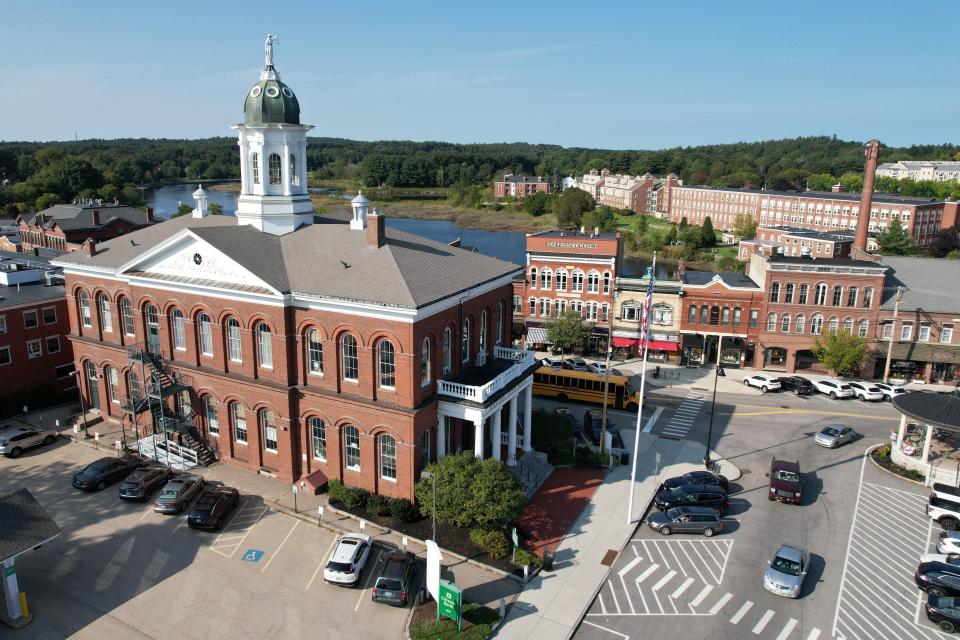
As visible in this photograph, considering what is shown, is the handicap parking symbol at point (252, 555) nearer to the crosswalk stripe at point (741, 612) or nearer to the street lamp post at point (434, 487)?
the street lamp post at point (434, 487)

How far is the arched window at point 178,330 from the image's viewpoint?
1465 inches

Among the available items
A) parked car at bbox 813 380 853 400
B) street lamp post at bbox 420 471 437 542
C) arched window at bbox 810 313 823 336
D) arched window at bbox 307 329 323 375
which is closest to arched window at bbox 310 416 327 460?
arched window at bbox 307 329 323 375

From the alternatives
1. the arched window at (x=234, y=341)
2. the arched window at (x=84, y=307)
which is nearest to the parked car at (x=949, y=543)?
the arched window at (x=234, y=341)

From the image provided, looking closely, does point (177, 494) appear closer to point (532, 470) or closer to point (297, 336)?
point (297, 336)

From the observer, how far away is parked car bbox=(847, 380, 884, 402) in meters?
50.8

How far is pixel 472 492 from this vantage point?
29.2m

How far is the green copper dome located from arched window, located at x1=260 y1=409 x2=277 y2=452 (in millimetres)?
A: 16907

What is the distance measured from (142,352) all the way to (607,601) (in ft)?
91.9

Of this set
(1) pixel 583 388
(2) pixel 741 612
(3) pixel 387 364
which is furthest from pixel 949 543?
(3) pixel 387 364

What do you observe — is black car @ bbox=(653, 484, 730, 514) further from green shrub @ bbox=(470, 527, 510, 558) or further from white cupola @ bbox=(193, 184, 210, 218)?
white cupola @ bbox=(193, 184, 210, 218)

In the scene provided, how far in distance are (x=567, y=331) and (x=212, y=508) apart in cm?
3544

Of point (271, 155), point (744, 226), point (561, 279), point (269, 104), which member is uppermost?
point (269, 104)

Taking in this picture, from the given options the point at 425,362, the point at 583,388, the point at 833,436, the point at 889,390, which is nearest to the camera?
the point at 425,362

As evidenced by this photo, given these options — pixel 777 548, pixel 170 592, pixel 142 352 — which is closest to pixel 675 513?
pixel 777 548
